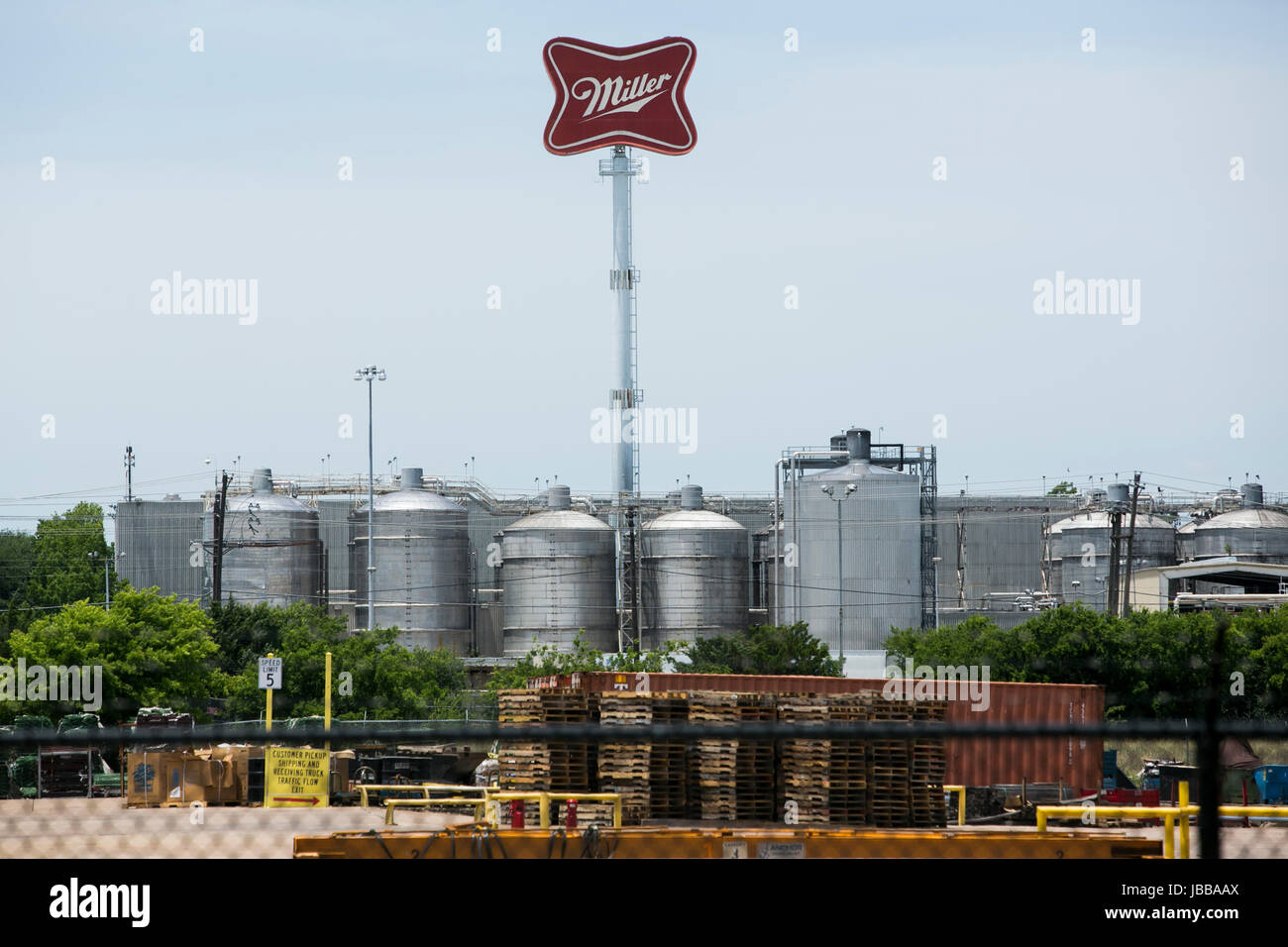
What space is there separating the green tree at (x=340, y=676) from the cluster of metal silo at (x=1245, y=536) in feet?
121

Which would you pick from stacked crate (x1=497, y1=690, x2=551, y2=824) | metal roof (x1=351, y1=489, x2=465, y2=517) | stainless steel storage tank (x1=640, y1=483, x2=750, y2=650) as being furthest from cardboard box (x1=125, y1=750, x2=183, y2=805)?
metal roof (x1=351, y1=489, x2=465, y2=517)

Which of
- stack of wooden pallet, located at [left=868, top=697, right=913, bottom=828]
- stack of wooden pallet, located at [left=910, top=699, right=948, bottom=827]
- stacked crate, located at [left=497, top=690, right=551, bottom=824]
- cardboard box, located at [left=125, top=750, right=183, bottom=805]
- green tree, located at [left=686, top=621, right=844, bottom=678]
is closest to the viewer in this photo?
stack of wooden pallet, located at [left=868, top=697, right=913, bottom=828]

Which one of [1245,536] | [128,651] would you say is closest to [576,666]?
[128,651]

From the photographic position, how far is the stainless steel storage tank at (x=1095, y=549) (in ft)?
207

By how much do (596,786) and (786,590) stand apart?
42.1 metres

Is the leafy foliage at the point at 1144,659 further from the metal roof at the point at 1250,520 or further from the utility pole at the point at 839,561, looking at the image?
the metal roof at the point at 1250,520

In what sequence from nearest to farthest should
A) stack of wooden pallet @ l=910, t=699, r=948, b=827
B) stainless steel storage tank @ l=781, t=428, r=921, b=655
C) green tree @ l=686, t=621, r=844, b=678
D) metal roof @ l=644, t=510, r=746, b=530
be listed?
stack of wooden pallet @ l=910, t=699, r=948, b=827, green tree @ l=686, t=621, r=844, b=678, stainless steel storage tank @ l=781, t=428, r=921, b=655, metal roof @ l=644, t=510, r=746, b=530

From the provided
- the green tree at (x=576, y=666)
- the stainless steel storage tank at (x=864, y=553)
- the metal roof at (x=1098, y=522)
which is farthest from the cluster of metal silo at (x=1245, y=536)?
the green tree at (x=576, y=666)

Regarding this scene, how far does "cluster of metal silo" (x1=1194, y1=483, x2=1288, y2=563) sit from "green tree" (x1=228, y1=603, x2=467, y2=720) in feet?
121

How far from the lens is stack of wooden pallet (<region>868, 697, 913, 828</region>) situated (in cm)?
1659

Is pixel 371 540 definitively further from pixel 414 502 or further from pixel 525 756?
pixel 525 756

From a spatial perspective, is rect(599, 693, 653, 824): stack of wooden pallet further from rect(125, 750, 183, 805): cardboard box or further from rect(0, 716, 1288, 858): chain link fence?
rect(125, 750, 183, 805): cardboard box
